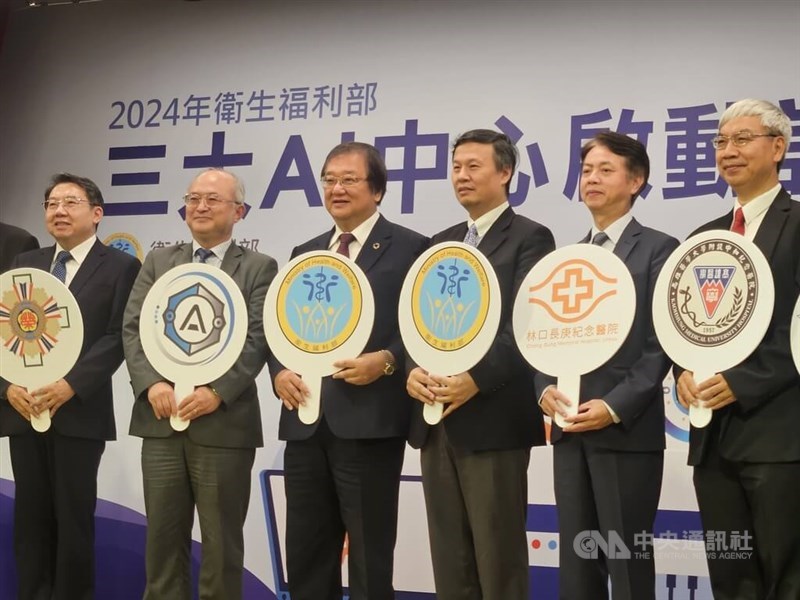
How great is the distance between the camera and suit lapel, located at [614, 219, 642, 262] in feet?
11.4

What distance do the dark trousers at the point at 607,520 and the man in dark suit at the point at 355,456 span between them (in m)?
0.61

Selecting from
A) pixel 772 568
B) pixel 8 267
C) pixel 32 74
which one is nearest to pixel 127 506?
pixel 8 267

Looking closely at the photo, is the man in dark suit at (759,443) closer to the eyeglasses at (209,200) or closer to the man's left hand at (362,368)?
the man's left hand at (362,368)

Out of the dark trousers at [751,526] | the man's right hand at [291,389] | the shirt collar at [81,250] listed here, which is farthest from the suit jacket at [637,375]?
the shirt collar at [81,250]

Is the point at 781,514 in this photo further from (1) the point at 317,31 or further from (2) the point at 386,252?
(1) the point at 317,31

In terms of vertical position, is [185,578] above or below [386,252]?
below

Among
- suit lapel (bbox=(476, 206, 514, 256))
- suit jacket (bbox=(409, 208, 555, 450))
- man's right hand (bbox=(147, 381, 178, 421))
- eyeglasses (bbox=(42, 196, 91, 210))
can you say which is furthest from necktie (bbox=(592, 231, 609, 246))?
eyeglasses (bbox=(42, 196, 91, 210))

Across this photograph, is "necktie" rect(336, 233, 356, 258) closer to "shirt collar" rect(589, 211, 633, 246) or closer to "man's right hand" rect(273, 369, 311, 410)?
"man's right hand" rect(273, 369, 311, 410)

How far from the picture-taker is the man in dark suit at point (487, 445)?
3.43 metres

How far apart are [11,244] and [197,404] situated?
162 centimetres

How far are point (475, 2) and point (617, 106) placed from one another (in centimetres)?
88

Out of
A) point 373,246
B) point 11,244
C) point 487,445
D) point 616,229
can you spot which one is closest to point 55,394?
point 11,244

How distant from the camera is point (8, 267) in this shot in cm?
486

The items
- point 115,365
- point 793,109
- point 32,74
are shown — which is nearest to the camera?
point 115,365
